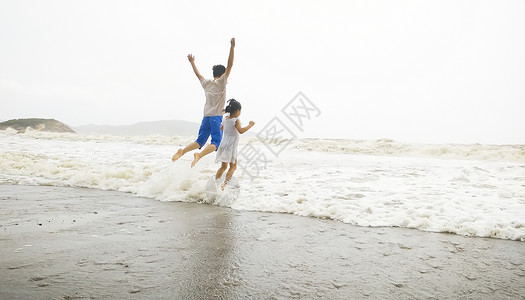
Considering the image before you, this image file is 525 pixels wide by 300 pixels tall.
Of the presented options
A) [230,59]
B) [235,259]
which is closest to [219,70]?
[230,59]

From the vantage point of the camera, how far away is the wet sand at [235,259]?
1.90 m

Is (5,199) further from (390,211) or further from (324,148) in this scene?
(324,148)

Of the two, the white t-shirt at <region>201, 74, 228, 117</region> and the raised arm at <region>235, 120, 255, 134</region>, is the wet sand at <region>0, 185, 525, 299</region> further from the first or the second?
the white t-shirt at <region>201, 74, 228, 117</region>

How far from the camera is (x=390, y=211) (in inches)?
162

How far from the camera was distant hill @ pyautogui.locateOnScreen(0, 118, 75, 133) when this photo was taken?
32088 mm

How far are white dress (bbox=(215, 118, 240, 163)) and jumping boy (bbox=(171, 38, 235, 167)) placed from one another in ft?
0.74

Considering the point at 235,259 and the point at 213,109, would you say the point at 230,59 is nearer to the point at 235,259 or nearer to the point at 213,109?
the point at 213,109

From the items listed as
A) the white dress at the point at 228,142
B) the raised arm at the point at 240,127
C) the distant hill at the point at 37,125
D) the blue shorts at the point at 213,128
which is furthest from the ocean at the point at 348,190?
the distant hill at the point at 37,125

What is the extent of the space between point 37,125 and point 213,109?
35224 millimetres

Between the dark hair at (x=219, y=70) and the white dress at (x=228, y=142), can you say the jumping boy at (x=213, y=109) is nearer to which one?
the dark hair at (x=219, y=70)

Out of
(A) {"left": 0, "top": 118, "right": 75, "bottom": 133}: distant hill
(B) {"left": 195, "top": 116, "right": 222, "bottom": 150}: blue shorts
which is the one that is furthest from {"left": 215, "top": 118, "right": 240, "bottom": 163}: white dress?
(A) {"left": 0, "top": 118, "right": 75, "bottom": 133}: distant hill

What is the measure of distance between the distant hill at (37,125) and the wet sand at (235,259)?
Result: 34.3 metres

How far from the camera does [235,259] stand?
2430 millimetres

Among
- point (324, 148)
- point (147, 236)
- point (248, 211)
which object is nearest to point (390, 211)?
point (248, 211)
